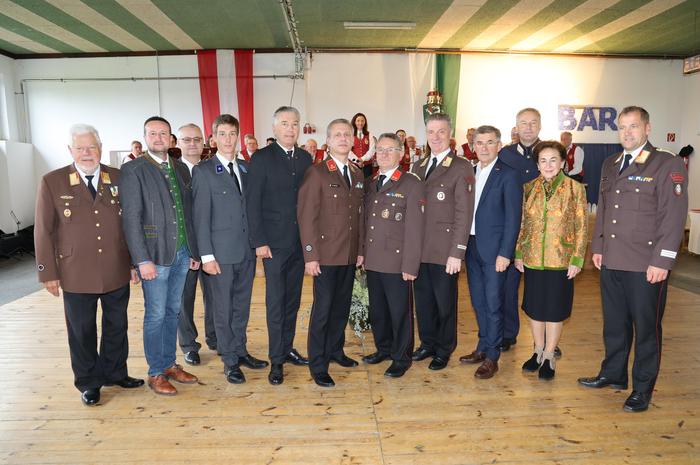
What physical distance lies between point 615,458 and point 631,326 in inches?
37.8

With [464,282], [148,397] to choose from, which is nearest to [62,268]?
[148,397]

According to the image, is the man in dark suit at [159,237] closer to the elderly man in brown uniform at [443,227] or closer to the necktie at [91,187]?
the necktie at [91,187]

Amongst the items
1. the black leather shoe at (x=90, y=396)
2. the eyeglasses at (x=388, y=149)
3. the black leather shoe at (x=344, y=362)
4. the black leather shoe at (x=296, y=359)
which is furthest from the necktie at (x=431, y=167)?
the black leather shoe at (x=90, y=396)

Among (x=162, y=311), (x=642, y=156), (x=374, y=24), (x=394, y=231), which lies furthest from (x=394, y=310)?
(x=374, y=24)

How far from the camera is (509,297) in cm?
372

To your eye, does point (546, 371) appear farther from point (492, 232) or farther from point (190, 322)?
point (190, 322)

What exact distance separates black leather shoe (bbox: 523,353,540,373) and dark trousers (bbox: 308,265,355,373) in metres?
1.33

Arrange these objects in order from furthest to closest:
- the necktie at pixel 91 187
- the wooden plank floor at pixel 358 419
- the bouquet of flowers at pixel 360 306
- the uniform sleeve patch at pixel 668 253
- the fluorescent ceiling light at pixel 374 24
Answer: the fluorescent ceiling light at pixel 374 24 → the bouquet of flowers at pixel 360 306 → the necktie at pixel 91 187 → the uniform sleeve patch at pixel 668 253 → the wooden plank floor at pixel 358 419

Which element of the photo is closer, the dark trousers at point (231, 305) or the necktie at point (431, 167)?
the dark trousers at point (231, 305)

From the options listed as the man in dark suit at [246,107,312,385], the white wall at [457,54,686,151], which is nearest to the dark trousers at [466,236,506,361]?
the man in dark suit at [246,107,312,385]

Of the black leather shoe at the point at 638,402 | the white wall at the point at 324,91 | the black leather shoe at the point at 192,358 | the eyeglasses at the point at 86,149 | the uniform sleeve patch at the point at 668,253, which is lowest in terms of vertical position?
the black leather shoe at the point at 192,358

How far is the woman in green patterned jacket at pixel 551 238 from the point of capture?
117 inches

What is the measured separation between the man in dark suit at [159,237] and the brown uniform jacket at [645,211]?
2622 mm

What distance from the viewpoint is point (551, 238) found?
2982 millimetres
